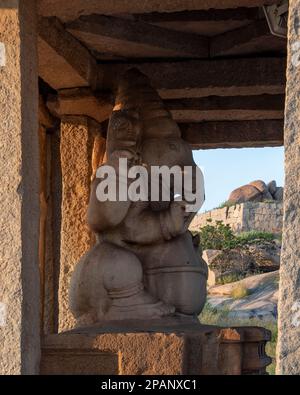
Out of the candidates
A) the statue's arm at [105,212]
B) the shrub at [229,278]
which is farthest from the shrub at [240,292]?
the statue's arm at [105,212]

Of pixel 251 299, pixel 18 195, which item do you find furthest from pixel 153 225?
pixel 251 299

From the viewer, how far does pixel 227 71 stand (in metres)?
8.20

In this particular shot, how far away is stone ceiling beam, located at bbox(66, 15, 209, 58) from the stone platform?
224cm

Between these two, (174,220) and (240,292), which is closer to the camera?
(174,220)

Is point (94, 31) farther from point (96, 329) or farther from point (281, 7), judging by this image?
point (96, 329)

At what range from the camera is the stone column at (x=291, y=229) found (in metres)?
4.87

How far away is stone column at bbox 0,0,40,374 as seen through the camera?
5.49m

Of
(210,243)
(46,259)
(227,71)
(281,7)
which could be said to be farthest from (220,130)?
(210,243)

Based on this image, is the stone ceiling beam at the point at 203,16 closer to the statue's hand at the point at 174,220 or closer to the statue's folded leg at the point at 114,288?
the statue's hand at the point at 174,220

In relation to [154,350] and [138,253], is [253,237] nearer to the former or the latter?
[138,253]

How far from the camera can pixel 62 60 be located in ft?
24.5

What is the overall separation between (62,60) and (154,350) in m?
2.41

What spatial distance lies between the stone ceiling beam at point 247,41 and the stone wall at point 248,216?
21.7 m

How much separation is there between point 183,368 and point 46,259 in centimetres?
336
